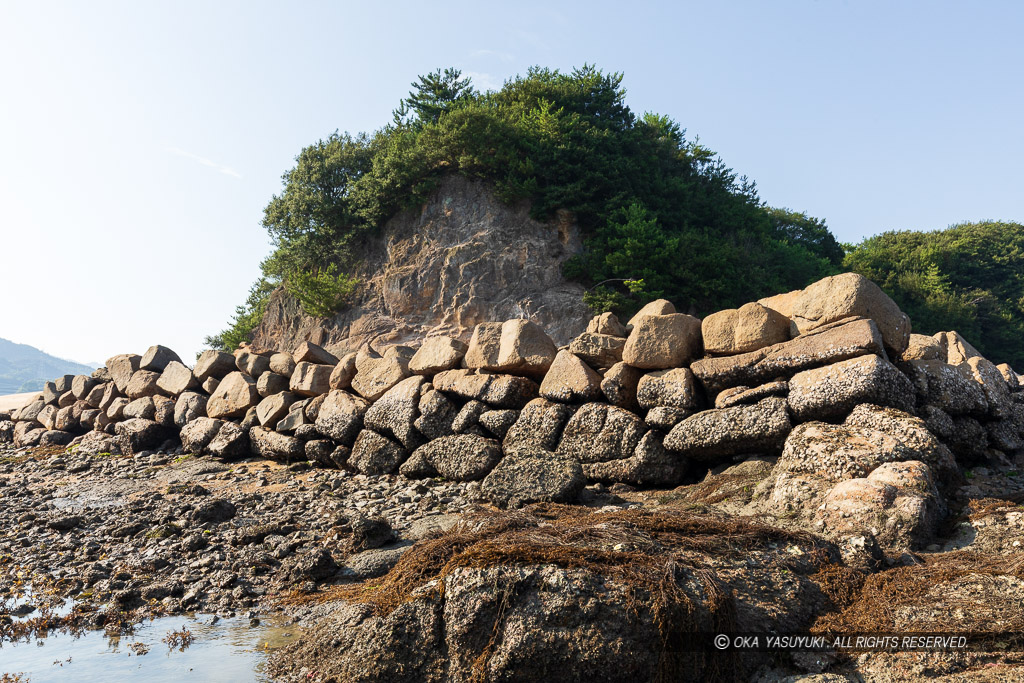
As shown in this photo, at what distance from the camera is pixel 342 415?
32.9 ft

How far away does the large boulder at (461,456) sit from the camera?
831cm

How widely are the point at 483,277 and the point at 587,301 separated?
10.9 ft

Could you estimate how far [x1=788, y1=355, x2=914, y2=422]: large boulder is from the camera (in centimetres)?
648

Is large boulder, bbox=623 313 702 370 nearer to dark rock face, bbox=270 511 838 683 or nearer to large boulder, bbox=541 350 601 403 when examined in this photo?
large boulder, bbox=541 350 601 403

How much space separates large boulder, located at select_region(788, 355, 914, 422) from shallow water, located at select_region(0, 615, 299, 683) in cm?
504

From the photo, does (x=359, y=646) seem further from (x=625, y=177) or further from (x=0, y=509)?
(x=625, y=177)

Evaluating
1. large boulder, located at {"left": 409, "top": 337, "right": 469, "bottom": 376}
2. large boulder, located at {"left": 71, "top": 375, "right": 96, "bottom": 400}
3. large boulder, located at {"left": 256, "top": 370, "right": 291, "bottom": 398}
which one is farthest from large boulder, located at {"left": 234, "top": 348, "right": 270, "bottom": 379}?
large boulder, located at {"left": 71, "top": 375, "right": 96, "bottom": 400}

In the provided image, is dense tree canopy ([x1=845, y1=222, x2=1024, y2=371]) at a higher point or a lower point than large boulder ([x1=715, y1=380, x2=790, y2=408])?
higher

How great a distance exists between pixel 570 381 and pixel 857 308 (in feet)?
10.6

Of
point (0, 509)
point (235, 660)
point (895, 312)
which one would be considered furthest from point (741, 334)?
point (0, 509)

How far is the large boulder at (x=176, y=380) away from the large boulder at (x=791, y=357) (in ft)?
32.5

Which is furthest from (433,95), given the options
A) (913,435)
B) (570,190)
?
(913,435)

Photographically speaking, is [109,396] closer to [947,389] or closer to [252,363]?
[252,363]

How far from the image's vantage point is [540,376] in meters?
8.99
